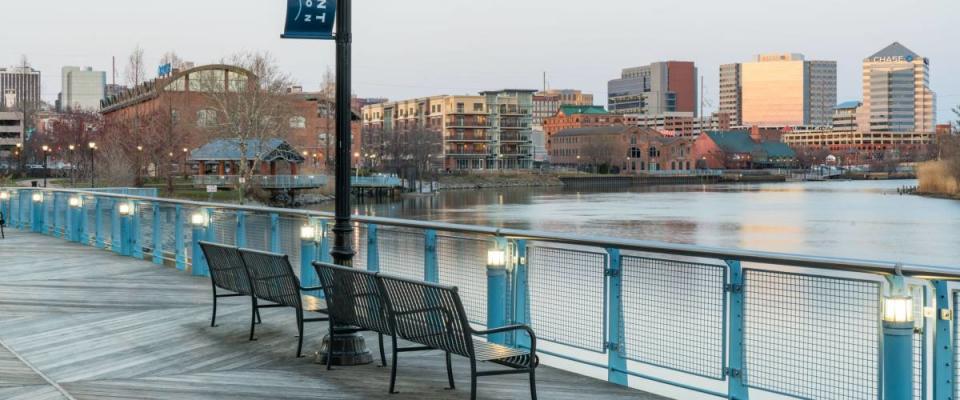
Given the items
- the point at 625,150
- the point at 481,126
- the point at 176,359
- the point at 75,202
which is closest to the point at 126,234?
the point at 75,202

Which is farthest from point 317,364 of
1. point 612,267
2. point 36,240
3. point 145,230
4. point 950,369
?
point 36,240

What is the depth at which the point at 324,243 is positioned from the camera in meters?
12.7

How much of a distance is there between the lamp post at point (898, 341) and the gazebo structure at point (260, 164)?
236 ft

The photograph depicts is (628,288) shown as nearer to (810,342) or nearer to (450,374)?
(450,374)

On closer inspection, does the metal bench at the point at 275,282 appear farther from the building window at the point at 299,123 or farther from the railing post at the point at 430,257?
the building window at the point at 299,123

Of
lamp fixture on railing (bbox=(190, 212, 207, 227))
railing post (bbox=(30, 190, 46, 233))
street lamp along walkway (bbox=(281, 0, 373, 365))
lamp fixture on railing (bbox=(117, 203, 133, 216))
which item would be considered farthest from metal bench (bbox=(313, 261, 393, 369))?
railing post (bbox=(30, 190, 46, 233))

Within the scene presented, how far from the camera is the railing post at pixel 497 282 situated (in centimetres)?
910

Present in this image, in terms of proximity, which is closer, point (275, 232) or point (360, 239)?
point (360, 239)

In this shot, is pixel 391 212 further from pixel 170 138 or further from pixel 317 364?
pixel 317 364

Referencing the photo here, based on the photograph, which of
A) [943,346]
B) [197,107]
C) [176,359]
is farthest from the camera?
[197,107]

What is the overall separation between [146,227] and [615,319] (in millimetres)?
12807

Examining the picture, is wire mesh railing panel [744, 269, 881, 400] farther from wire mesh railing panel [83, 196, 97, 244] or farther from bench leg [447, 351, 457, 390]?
wire mesh railing panel [83, 196, 97, 244]

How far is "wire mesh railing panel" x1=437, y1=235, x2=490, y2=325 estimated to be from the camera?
10.2m

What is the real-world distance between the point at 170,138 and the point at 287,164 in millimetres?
14363
